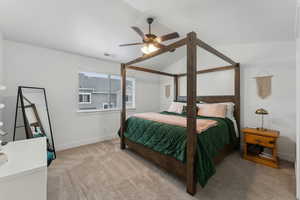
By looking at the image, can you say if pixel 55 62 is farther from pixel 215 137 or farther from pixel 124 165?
pixel 215 137

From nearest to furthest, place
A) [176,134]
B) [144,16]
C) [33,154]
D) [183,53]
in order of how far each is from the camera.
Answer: [33,154] < [176,134] < [144,16] < [183,53]

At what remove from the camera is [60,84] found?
295 cm

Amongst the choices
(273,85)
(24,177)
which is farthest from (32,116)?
(273,85)

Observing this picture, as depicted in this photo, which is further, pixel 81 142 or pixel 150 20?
pixel 81 142

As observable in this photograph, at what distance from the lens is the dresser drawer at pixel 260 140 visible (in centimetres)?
222

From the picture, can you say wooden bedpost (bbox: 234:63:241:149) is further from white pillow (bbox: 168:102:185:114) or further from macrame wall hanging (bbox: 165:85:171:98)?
macrame wall hanging (bbox: 165:85:171:98)

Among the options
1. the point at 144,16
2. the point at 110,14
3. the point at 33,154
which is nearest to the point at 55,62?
the point at 110,14

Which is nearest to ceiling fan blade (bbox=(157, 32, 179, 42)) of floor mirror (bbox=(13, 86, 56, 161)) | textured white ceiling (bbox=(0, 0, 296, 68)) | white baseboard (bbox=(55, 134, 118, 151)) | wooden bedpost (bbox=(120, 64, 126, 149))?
textured white ceiling (bbox=(0, 0, 296, 68))

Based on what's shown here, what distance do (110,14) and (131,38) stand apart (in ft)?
2.36

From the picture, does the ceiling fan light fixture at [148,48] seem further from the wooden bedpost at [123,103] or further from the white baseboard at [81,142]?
the white baseboard at [81,142]

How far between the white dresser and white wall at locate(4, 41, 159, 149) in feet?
6.78

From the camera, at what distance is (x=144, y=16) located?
2.31 meters

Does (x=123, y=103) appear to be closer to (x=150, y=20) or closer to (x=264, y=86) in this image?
(x=150, y=20)

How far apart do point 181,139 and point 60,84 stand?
9.69ft
